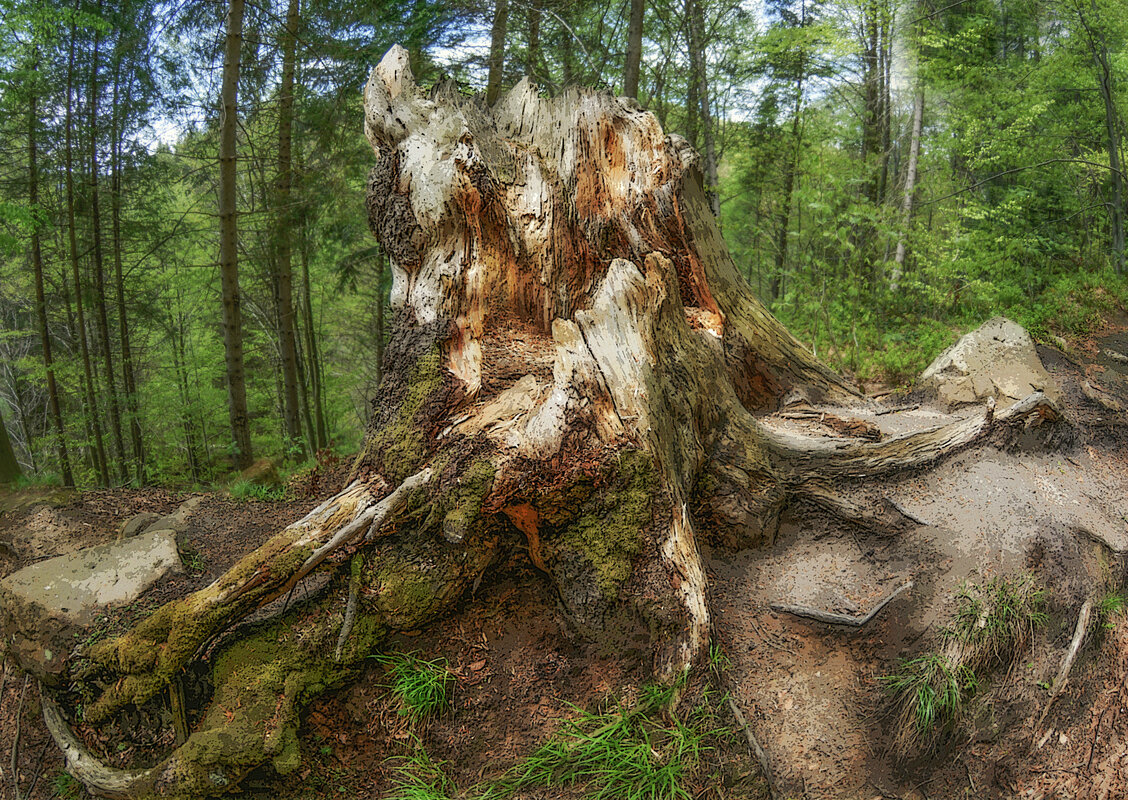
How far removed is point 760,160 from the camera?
14852 millimetres

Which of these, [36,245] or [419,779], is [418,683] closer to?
[419,779]

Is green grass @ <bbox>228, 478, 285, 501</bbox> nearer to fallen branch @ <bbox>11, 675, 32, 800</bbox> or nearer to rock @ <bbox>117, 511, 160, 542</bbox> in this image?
rock @ <bbox>117, 511, 160, 542</bbox>

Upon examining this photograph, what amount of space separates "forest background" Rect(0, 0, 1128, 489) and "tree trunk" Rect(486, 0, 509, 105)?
0.15 feet

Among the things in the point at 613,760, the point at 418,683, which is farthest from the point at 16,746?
the point at 613,760

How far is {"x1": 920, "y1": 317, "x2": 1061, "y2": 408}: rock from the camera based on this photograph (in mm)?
4645

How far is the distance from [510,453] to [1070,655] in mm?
3040

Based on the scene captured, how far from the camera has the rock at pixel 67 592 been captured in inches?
118

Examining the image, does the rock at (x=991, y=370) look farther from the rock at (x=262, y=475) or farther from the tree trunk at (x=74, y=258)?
the tree trunk at (x=74, y=258)

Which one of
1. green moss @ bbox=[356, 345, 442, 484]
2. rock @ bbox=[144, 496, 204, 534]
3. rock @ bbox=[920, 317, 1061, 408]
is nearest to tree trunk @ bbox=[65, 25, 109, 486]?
rock @ bbox=[144, 496, 204, 534]

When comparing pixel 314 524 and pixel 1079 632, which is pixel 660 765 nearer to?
pixel 314 524

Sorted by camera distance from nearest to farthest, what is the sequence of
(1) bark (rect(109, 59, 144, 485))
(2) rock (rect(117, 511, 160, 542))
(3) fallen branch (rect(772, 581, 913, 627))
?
(3) fallen branch (rect(772, 581, 913, 627)) → (2) rock (rect(117, 511, 160, 542)) → (1) bark (rect(109, 59, 144, 485))

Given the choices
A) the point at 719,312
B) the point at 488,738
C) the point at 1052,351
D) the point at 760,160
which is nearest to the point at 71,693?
the point at 488,738

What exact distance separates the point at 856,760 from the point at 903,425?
260 centimetres

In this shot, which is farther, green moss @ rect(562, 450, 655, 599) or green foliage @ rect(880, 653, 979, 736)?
green moss @ rect(562, 450, 655, 599)
